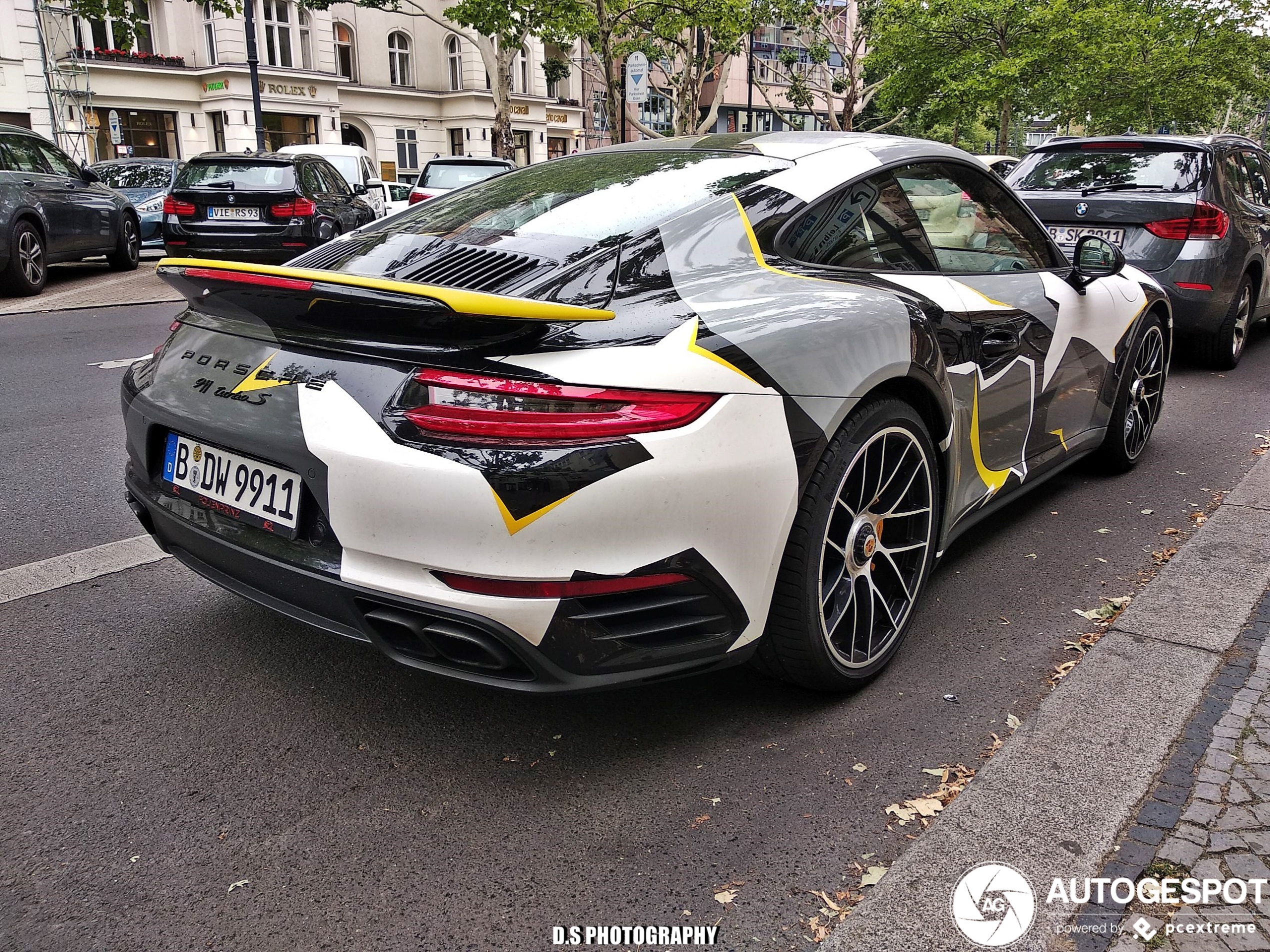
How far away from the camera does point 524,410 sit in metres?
2.15

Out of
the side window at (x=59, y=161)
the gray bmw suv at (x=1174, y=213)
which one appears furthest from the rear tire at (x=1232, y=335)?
the side window at (x=59, y=161)

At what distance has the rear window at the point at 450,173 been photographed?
16141mm

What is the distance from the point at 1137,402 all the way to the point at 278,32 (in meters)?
38.8

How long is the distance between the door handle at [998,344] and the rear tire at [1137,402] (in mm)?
1415

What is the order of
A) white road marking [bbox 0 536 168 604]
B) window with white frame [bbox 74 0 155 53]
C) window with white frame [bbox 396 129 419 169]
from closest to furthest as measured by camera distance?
white road marking [bbox 0 536 168 604], window with white frame [bbox 74 0 155 53], window with white frame [bbox 396 129 419 169]

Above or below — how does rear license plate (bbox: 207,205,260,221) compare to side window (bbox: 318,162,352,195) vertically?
below

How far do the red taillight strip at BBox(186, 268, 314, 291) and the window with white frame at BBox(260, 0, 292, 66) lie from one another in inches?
1517

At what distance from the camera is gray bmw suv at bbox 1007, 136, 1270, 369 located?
7.11 metres

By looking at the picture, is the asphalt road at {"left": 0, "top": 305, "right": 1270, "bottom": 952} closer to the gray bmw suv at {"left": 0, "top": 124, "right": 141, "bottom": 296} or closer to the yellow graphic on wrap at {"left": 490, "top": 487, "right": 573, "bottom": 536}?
the yellow graphic on wrap at {"left": 490, "top": 487, "right": 573, "bottom": 536}

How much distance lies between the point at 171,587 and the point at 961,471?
264 centimetres

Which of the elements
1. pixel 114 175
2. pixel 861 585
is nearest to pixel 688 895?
pixel 861 585

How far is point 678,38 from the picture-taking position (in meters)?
32.1

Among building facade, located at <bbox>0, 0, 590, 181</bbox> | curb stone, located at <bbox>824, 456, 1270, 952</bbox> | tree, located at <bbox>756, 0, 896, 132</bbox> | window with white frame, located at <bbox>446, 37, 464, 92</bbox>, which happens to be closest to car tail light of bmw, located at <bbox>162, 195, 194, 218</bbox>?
building facade, located at <bbox>0, 0, 590, 181</bbox>

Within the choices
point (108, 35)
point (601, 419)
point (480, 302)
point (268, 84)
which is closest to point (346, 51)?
point (268, 84)
